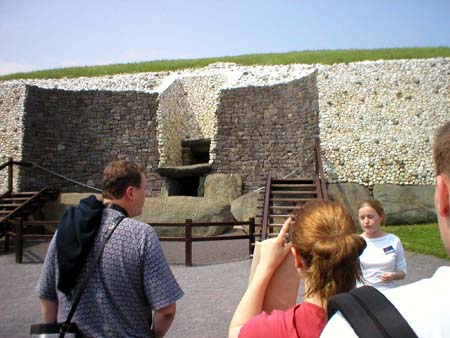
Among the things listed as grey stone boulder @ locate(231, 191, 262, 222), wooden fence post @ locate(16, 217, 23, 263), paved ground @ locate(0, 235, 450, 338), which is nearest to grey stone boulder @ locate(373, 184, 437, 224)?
grey stone boulder @ locate(231, 191, 262, 222)

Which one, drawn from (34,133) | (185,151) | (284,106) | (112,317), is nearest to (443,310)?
(112,317)

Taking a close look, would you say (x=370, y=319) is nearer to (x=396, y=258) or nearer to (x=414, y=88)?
(x=396, y=258)

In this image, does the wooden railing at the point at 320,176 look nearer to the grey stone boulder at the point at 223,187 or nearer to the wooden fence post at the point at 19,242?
the grey stone boulder at the point at 223,187

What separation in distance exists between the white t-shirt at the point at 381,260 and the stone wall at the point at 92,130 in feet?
46.4

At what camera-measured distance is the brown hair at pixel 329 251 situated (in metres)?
1.37

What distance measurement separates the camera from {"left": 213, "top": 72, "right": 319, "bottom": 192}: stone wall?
15.1 metres

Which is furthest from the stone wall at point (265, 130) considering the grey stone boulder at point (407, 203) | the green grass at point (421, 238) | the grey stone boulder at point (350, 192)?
the green grass at point (421, 238)

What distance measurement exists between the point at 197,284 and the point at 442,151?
21.8ft

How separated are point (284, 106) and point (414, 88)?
15.1 ft

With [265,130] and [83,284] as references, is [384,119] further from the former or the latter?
[83,284]

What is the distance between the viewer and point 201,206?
42.3 feet

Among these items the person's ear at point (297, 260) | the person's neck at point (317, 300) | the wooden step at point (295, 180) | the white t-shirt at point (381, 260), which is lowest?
the wooden step at point (295, 180)

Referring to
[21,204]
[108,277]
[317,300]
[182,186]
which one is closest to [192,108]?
[182,186]

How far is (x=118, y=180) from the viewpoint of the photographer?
2137 mm
